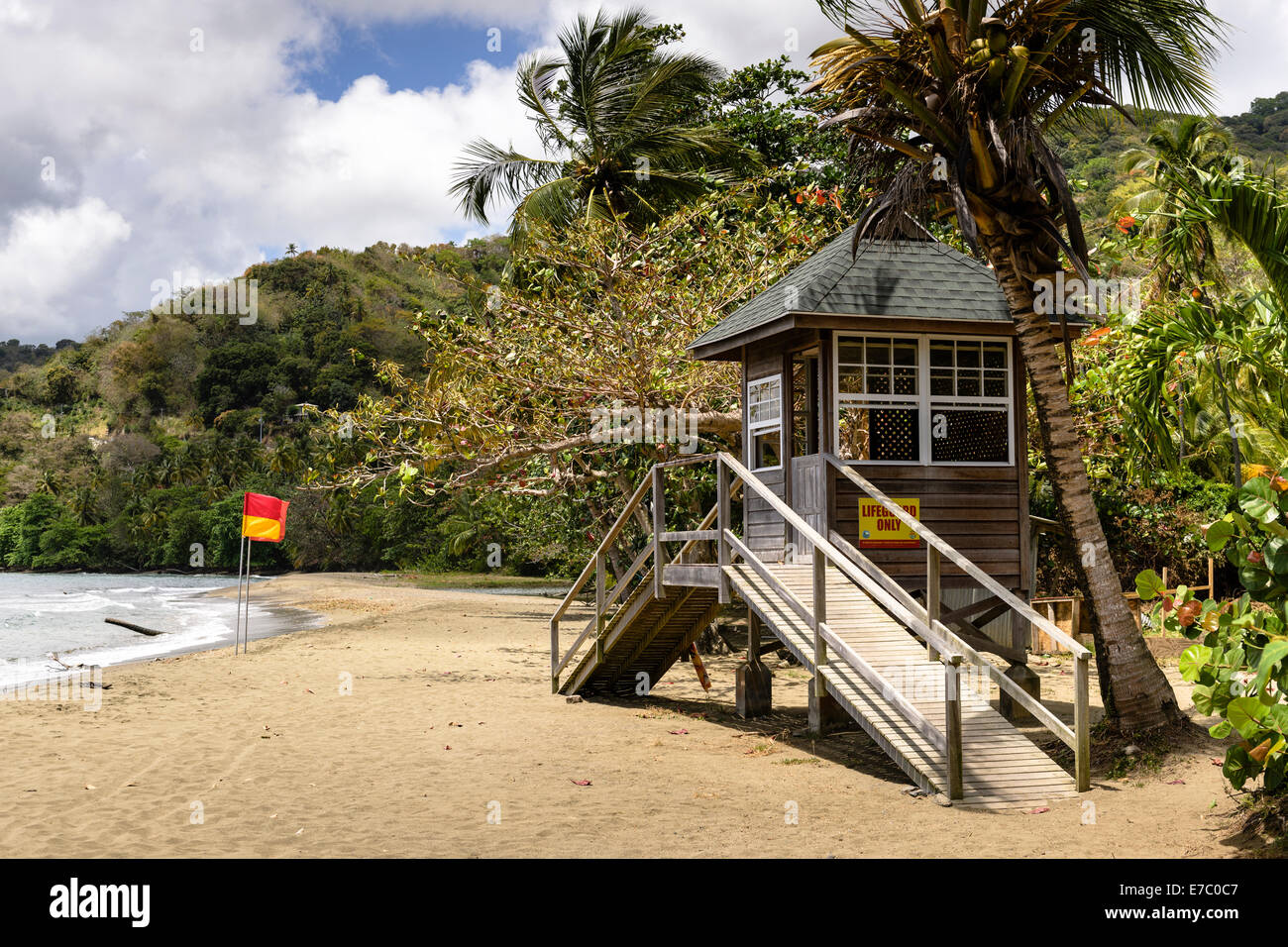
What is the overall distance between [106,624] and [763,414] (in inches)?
1231

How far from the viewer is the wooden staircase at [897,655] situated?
27.2 ft

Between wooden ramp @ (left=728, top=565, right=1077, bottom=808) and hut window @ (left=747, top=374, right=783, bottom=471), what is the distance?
82.1 inches

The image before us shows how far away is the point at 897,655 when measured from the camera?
31.5 ft

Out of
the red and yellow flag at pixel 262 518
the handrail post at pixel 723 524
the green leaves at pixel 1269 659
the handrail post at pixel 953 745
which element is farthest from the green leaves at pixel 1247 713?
the red and yellow flag at pixel 262 518

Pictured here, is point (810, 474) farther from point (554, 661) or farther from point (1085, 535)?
point (554, 661)

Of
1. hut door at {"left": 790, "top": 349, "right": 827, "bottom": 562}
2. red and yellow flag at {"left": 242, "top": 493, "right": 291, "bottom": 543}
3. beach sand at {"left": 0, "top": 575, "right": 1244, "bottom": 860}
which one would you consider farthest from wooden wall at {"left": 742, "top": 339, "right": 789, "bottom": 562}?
red and yellow flag at {"left": 242, "top": 493, "right": 291, "bottom": 543}

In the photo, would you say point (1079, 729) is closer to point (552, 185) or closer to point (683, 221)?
point (683, 221)

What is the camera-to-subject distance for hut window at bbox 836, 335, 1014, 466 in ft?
38.3

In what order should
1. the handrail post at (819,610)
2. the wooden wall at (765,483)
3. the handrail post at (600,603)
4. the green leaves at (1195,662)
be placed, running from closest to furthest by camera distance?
1. the green leaves at (1195,662)
2. the handrail post at (819,610)
3. the wooden wall at (765,483)
4. the handrail post at (600,603)

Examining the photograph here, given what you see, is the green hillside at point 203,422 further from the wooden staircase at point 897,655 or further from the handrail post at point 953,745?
the handrail post at point 953,745

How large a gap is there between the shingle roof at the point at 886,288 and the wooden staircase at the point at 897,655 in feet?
5.28

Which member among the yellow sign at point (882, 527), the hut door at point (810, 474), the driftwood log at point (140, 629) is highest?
the hut door at point (810, 474)

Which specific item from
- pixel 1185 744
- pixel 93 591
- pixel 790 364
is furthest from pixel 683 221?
pixel 93 591

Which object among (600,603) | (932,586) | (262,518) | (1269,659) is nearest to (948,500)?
(932,586)
